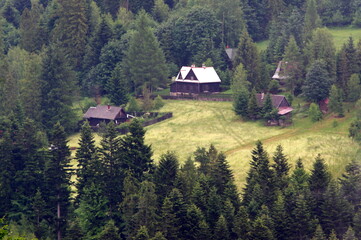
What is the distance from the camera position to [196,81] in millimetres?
121125

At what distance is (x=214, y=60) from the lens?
422ft

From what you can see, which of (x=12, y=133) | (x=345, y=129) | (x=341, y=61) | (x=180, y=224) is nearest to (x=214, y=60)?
(x=341, y=61)

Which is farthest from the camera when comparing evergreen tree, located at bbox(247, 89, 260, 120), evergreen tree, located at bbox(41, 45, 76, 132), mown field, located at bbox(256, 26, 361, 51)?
mown field, located at bbox(256, 26, 361, 51)

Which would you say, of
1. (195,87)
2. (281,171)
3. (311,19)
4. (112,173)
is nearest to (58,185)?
(112,173)

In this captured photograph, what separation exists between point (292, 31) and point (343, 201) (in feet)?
212

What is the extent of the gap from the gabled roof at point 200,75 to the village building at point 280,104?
16.1 metres

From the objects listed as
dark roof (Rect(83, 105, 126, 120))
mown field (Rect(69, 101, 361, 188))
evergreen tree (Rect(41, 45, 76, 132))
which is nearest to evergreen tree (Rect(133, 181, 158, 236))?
mown field (Rect(69, 101, 361, 188))

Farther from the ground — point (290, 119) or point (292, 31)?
point (292, 31)

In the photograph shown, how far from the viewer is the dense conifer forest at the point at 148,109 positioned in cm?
7025

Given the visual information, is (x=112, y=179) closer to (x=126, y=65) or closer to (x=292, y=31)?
(x=126, y=65)

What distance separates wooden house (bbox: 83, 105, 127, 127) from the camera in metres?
111

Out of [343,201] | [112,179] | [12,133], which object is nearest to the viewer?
[343,201]

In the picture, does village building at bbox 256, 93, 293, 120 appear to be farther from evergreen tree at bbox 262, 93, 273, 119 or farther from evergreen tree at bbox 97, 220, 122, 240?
evergreen tree at bbox 97, 220, 122, 240

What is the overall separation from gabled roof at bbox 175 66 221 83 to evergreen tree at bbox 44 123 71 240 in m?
42.0
